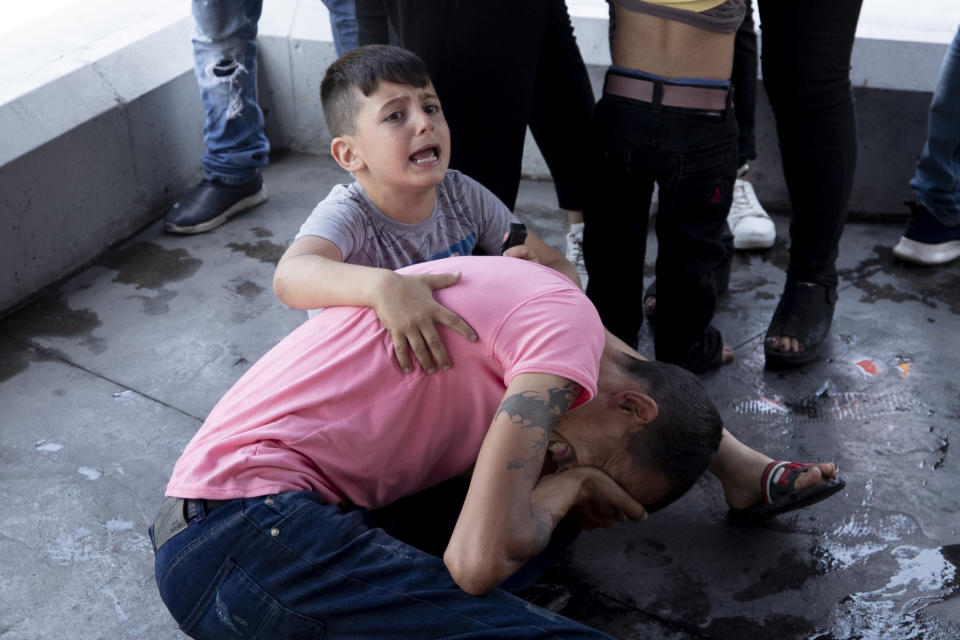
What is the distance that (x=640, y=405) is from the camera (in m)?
1.59

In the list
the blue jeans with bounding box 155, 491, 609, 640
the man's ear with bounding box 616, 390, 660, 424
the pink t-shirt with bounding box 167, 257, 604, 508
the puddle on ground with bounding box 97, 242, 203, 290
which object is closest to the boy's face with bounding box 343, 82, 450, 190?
the pink t-shirt with bounding box 167, 257, 604, 508

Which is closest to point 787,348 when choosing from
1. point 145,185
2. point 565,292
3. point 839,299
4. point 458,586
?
point 839,299

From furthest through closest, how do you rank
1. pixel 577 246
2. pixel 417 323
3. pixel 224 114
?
pixel 224 114
pixel 577 246
pixel 417 323

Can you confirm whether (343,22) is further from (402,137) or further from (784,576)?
(784,576)

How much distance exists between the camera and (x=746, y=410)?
229cm

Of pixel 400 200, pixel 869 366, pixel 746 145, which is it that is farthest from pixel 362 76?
pixel 869 366

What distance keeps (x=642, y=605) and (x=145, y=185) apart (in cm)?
217

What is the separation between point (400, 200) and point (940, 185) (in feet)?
5.55

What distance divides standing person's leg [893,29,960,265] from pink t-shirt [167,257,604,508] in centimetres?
168

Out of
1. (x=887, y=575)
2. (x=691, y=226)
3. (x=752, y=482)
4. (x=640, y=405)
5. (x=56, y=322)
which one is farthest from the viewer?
(x=56, y=322)

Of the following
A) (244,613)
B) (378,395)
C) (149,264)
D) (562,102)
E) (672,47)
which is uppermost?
(672,47)

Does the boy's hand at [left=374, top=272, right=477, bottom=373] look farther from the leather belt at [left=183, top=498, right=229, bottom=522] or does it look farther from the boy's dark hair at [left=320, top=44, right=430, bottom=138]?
the boy's dark hair at [left=320, top=44, right=430, bottom=138]

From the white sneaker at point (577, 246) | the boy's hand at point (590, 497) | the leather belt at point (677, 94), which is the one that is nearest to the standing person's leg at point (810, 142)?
the leather belt at point (677, 94)

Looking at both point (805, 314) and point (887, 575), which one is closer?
point (887, 575)
